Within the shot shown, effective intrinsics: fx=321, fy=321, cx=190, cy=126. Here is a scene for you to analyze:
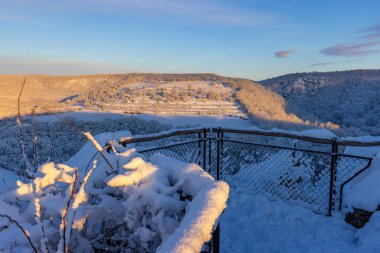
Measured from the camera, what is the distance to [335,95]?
3578 centimetres

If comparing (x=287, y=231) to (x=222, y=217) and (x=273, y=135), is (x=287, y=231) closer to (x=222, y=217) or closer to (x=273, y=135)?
(x=222, y=217)

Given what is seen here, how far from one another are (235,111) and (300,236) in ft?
46.3

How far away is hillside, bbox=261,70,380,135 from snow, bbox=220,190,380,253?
65.1 feet

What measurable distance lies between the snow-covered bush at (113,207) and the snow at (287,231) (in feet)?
9.64

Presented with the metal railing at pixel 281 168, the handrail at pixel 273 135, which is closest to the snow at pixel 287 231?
the metal railing at pixel 281 168

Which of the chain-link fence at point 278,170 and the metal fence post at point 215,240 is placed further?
the chain-link fence at point 278,170

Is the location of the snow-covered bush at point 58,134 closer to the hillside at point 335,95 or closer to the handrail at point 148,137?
the handrail at point 148,137

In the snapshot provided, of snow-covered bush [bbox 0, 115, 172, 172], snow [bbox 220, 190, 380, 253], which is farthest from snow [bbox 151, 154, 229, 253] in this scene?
snow-covered bush [bbox 0, 115, 172, 172]

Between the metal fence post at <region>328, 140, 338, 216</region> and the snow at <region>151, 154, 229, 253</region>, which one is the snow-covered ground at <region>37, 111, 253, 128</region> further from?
the snow at <region>151, 154, 229, 253</region>

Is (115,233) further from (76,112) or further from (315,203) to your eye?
(76,112)

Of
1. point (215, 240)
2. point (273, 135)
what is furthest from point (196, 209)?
point (273, 135)

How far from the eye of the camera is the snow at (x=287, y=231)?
193 inches

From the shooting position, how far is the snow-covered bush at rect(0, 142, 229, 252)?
2.00m

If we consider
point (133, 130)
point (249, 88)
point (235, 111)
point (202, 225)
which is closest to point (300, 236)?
point (202, 225)
